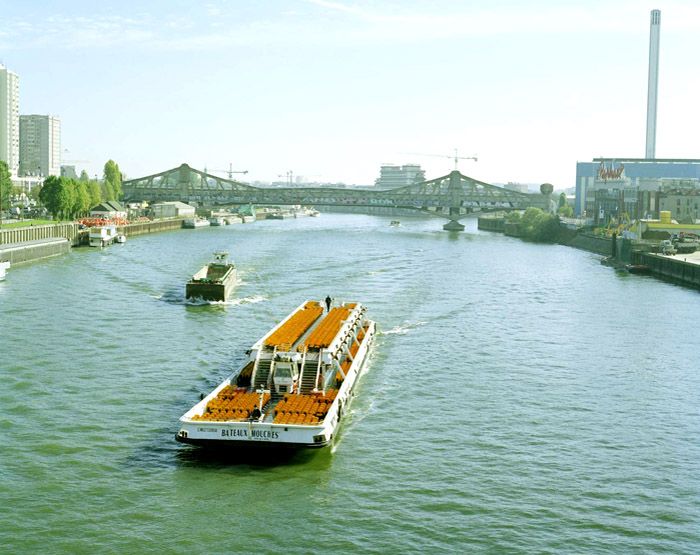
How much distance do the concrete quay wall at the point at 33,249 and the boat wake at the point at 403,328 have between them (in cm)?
3375

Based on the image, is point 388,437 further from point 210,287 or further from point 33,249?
point 33,249

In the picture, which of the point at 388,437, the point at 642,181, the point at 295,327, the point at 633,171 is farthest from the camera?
the point at 633,171

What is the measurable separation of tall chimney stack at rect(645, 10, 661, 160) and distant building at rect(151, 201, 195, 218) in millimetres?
82573

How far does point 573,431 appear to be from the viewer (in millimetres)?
26391

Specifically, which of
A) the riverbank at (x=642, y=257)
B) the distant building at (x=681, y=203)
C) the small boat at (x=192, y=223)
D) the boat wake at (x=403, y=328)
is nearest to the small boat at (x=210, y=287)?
the boat wake at (x=403, y=328)

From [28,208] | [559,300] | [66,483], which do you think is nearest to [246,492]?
[66,483]

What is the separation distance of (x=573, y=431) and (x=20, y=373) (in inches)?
682

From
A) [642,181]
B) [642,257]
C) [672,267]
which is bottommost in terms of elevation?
[672,267]

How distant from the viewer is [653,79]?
174m

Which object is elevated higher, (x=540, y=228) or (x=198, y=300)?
(x=540, y=228)

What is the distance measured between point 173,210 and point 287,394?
125 m

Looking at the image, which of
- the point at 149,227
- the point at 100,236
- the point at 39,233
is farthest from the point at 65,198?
the point at 39,233

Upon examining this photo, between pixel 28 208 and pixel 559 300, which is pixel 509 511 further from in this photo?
pixel 28 208

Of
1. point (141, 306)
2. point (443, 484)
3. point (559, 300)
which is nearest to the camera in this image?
point (443, 484)
